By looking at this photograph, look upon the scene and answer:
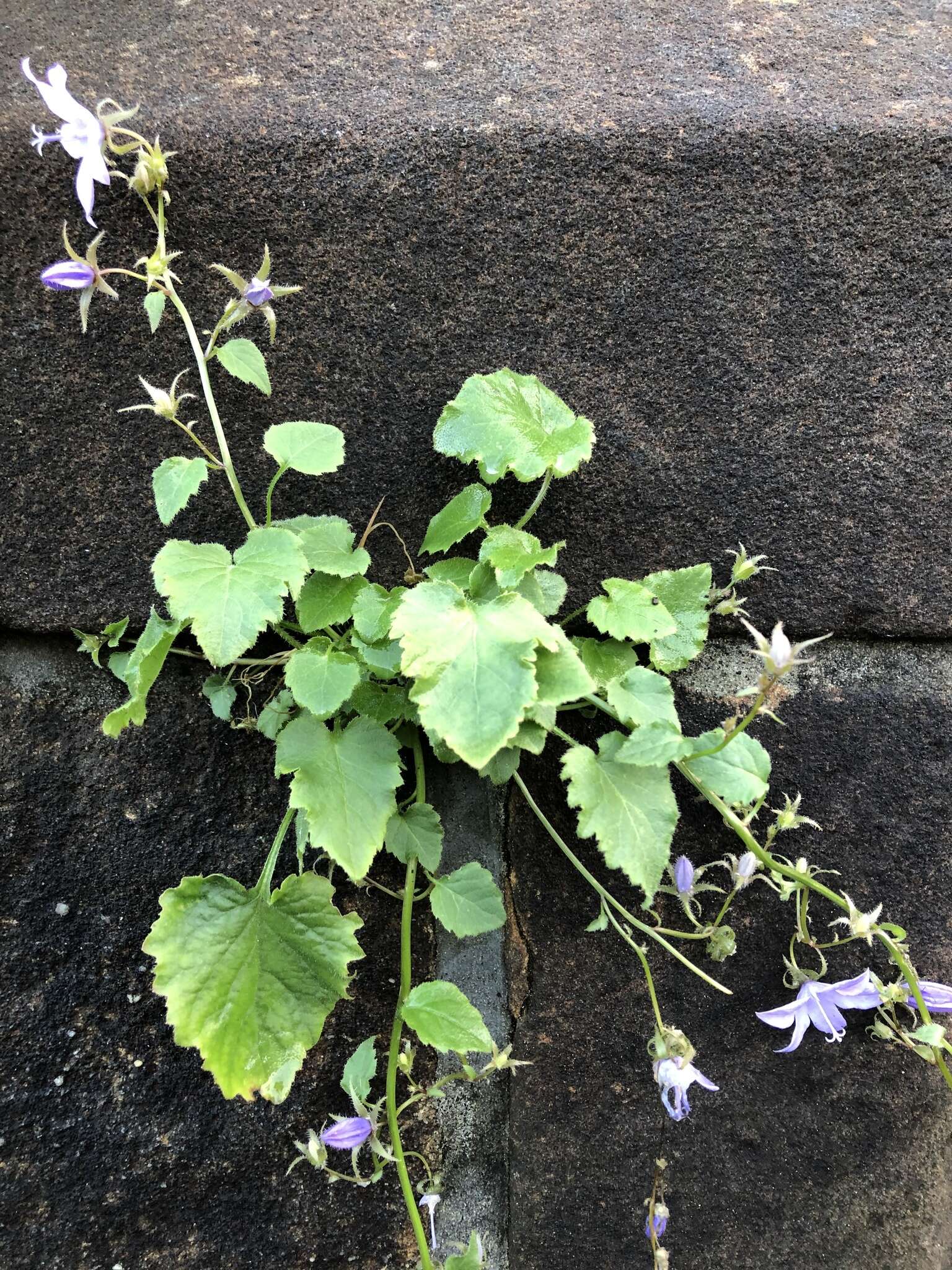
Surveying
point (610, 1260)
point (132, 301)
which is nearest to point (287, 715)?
point (132, 301)

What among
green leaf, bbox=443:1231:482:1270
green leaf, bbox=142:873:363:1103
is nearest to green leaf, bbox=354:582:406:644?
green leaf, bbox=142:873:363:1103

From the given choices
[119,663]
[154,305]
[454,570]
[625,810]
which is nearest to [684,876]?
[625,810]

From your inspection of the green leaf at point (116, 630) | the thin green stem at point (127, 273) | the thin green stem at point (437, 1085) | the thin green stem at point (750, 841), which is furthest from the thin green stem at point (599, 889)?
the thin green stem at point (127, 273)

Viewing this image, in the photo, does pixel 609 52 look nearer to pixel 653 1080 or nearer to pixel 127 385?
pixel 127 385

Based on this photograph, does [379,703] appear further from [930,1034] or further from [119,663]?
[930,1034]

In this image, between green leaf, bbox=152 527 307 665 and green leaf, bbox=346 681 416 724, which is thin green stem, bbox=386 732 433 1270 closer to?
green leaf, bbox=346 681 416 724

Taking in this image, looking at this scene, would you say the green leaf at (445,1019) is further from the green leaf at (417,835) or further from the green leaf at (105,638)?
the green leaf at (105,638)
